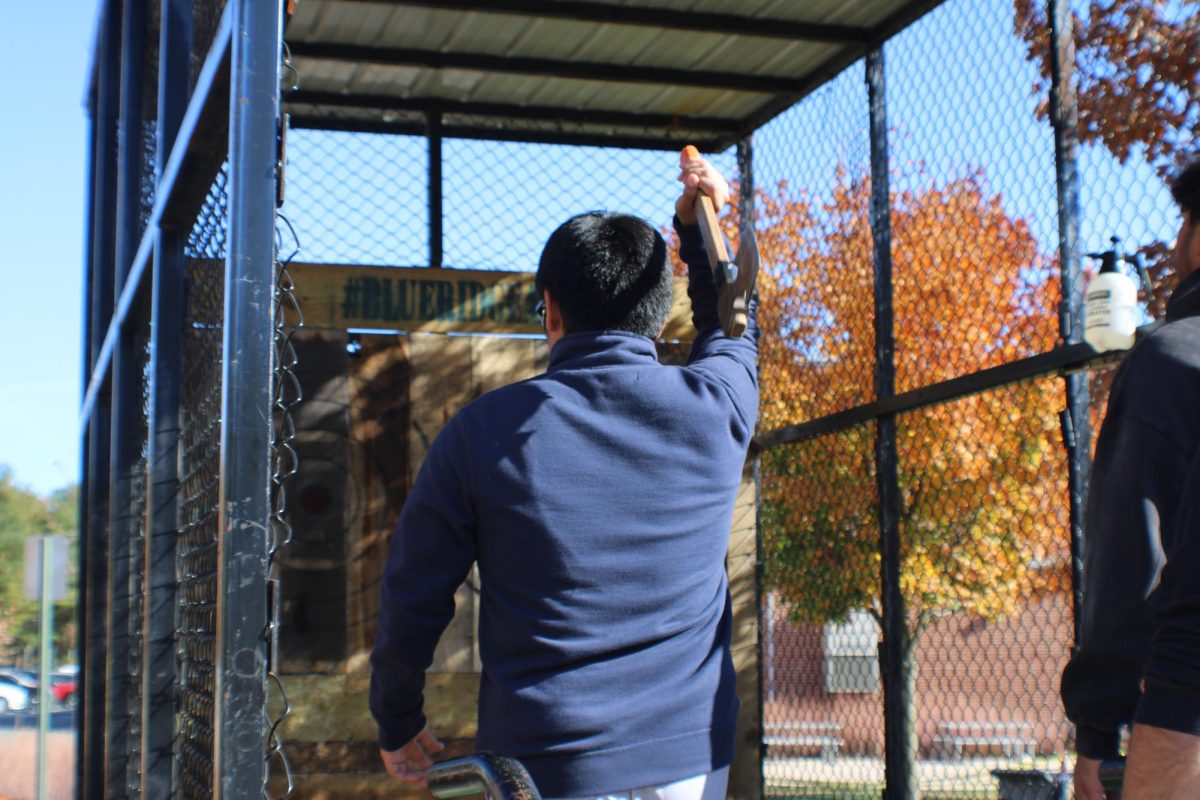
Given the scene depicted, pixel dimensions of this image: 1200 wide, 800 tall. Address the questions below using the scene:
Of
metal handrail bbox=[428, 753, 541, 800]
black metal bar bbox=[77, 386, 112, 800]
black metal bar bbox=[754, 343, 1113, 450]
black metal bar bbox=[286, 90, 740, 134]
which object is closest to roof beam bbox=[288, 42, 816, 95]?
black metal bar bbox=[286, 90, 740, 134]

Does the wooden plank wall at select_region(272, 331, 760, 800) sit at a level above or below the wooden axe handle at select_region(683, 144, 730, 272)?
below

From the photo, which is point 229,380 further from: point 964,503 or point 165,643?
point 964,503

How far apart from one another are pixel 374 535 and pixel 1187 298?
4281 millimetres

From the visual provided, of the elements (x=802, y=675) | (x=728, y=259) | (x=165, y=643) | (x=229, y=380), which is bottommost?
(x=802, y=675)

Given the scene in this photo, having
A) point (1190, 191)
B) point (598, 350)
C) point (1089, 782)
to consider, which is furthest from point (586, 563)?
point (1190, 191)

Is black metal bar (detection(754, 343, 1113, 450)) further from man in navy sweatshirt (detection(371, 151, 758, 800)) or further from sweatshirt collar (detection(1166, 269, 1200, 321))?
man in navy sweatshirt (detection(371, 151, 758, 800))

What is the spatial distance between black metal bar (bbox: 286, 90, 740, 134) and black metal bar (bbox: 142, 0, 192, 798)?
10.1 ft

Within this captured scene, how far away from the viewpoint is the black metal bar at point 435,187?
20.7 ft

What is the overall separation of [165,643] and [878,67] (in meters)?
3.64

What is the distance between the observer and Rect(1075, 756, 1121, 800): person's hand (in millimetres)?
2082

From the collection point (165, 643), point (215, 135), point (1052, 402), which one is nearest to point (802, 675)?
Answer: point (1052, 402)

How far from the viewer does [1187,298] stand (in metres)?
2.20

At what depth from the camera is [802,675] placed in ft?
22.4

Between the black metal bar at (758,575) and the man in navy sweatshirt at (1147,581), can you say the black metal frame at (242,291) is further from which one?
the man in navy sweatshirt at (1147,581)
